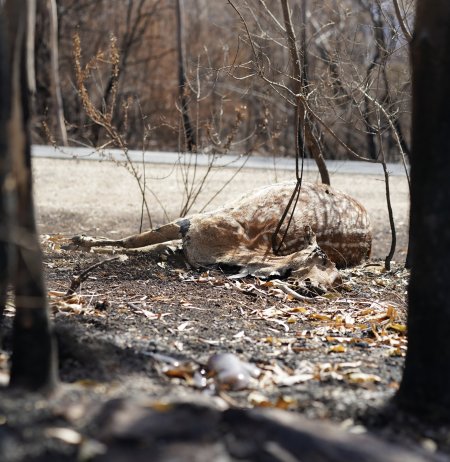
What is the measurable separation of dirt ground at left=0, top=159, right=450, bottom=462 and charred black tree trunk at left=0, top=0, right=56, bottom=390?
0.57 feet

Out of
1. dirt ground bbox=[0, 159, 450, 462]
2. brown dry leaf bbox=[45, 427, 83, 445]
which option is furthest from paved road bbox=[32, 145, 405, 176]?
brown dry leaf bbox=[45, 427, 83, 445]

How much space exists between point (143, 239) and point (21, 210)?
452cm

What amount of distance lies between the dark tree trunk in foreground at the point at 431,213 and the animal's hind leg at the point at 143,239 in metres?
4.09

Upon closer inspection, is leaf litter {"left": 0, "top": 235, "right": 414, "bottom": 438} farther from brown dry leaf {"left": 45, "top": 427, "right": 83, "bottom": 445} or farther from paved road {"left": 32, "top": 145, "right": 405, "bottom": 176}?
paved road {"left": 32, "top": 145, "right": 405, "bottom": 176}

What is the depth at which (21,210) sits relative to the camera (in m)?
3.15

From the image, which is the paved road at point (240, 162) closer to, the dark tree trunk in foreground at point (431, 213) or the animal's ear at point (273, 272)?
the animal's ear at point (273, 272)

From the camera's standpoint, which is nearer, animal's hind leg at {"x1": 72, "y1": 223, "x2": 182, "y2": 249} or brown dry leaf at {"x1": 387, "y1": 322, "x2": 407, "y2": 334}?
brown dry leaf at {"x1": 387, "y1": 322, "x2": 407, "y2": 334}

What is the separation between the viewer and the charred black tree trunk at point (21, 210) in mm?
2869

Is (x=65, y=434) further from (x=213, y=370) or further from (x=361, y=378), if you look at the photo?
(x=361, y=378)

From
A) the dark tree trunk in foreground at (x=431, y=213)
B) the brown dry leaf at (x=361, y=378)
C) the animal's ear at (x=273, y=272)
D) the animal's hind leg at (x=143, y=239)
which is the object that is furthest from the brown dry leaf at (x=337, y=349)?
the animal's hind leg at (x=143, y=239)

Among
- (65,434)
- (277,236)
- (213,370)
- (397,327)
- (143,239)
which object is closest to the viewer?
(65,434)

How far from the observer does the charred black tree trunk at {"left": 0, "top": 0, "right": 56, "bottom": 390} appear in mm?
2869

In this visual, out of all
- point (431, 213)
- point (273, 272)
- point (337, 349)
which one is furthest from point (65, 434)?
point (273, 272)

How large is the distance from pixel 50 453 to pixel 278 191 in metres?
5.01
